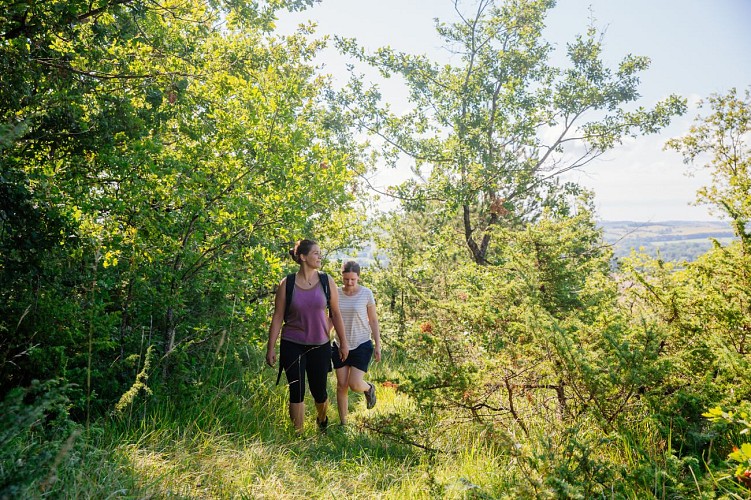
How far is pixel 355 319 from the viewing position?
633 cm

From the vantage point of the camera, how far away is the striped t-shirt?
6.32 meters

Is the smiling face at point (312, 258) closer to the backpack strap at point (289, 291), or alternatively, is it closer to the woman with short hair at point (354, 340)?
the backpack strap at point (289, 291)

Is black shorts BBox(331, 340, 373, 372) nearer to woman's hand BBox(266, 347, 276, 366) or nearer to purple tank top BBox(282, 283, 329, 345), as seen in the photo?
purple tank top BBox(282, 283, 329, 345)

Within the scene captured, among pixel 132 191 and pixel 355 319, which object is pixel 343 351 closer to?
pixel 355 319

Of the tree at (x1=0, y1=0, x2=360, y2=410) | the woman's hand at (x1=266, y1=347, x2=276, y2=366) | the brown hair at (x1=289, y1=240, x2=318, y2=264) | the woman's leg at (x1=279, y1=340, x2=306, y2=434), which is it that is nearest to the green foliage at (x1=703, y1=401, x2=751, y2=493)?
the tree at (x1=0, y1=0, x2=360, y2=410)

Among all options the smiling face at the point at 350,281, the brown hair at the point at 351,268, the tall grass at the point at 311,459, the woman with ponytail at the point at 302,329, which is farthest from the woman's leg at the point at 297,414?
the brown hair at the point at 351,268

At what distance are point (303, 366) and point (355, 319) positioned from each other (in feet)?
3.38

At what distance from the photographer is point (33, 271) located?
3.97 meters

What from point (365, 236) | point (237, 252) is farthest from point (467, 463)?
point (365, 236)

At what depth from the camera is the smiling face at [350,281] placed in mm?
6387

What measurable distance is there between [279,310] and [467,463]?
249 centimetres

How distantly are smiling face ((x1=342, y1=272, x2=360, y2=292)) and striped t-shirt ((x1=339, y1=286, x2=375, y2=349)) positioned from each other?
0.11 m

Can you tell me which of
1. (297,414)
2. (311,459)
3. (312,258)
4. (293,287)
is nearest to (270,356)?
(297,414)

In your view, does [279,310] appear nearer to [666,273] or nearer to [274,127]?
[274,127]
